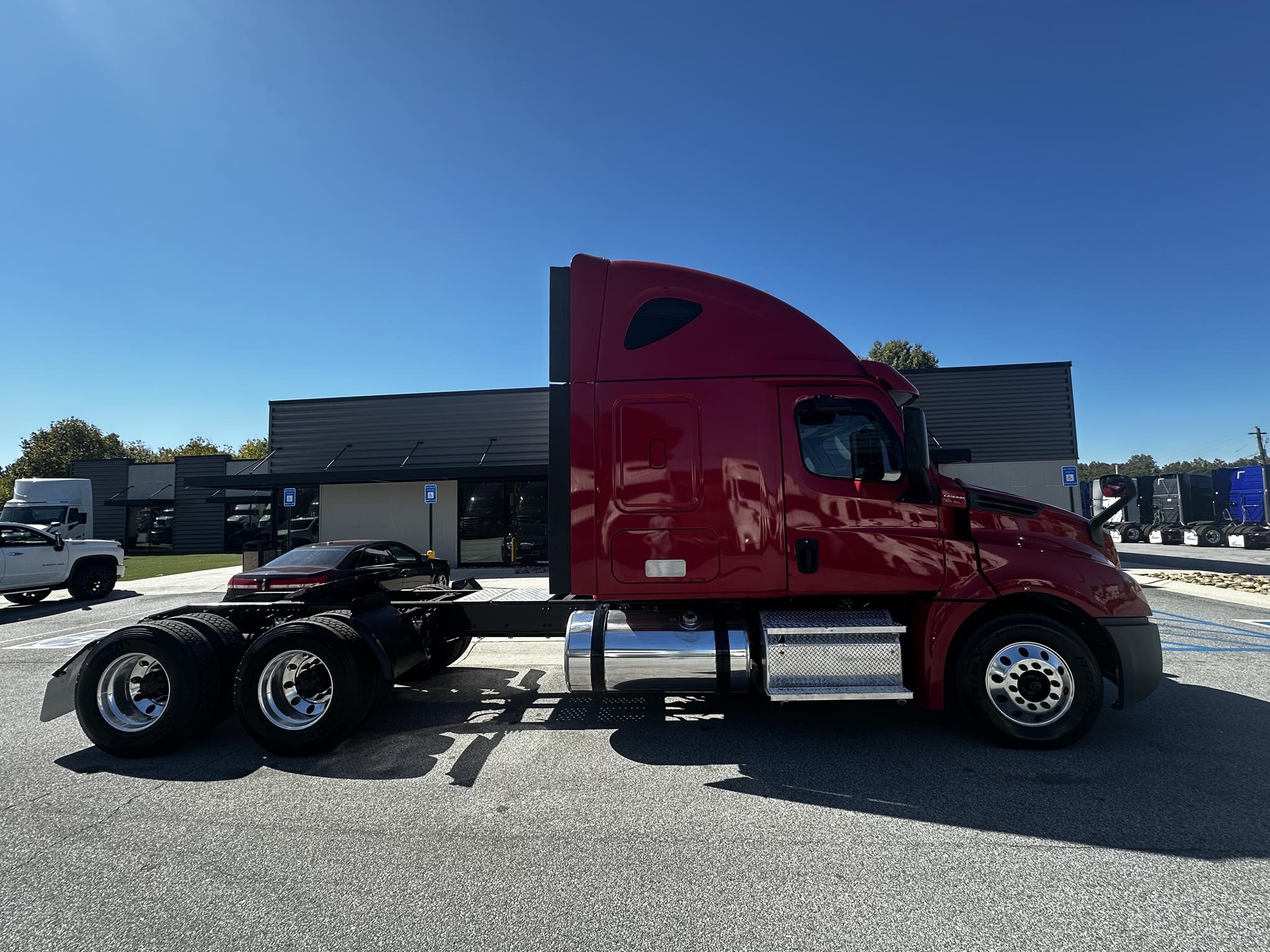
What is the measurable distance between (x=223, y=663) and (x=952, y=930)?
5066 mm

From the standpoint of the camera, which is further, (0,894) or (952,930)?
(0,894)

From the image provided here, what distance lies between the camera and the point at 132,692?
4.75m

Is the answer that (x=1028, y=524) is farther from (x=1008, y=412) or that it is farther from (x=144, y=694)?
(x=1008, y=412)

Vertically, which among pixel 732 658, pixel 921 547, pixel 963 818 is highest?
pixel 921 547

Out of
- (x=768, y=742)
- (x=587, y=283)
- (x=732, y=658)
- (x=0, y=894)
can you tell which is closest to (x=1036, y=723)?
(x=768, y=742)

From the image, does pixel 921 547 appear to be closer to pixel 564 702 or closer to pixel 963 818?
pixel 963 818

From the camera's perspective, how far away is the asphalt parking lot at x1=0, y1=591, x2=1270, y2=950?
8.31 ft

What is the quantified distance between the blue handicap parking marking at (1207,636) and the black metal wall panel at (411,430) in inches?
606

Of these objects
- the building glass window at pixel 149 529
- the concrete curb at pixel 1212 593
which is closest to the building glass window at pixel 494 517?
the concrete curb at pixel 1212 593

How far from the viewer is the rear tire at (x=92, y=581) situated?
13.7m

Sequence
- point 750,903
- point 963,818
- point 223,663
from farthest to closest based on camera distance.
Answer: point 223,663
point 963,818
point 750,903

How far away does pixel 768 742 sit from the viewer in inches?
181

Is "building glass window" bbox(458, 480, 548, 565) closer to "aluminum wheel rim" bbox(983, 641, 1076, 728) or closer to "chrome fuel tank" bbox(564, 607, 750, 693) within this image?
"chrome fuel tank" bbox(564, 607, 750, 693)

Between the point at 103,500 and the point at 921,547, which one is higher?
the point at 103,500
